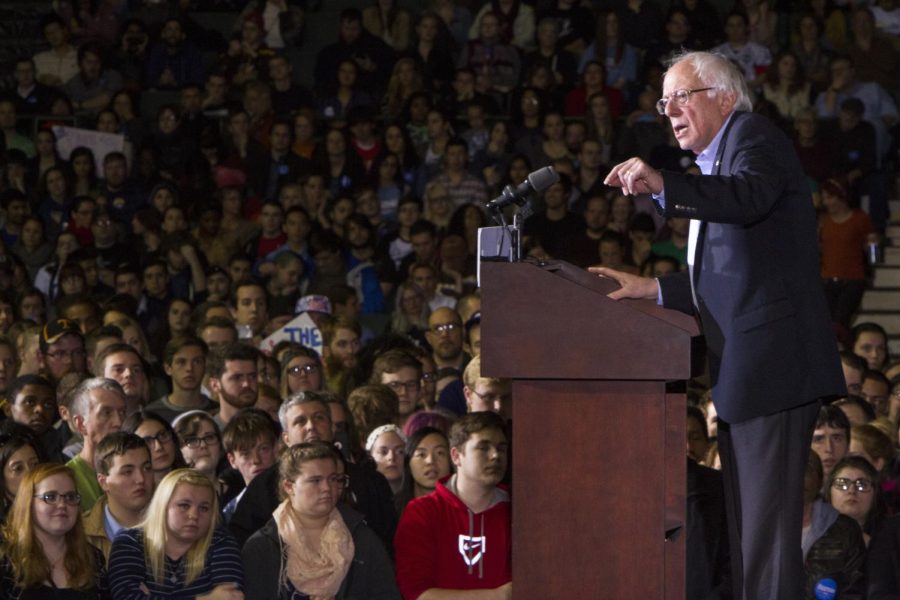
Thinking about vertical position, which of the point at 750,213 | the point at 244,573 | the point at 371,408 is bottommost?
the point at 244,573

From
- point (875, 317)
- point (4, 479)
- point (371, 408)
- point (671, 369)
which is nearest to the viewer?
point (671, 369)

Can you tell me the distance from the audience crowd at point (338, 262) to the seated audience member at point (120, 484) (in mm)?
11

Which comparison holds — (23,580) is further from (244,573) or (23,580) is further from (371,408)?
(371,408)

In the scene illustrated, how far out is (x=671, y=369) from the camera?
345 cm

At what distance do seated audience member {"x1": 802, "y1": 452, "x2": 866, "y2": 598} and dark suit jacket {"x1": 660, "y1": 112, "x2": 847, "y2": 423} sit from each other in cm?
204

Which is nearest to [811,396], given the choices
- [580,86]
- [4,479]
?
[4,479]

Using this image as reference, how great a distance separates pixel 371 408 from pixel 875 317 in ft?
17.7

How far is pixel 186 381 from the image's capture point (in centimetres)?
755

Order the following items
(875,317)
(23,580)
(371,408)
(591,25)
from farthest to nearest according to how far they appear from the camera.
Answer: (591,25) → (875,317) → (371,408) → (23,580)

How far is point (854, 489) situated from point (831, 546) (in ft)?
1.48

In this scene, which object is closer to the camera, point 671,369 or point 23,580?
point 671,369

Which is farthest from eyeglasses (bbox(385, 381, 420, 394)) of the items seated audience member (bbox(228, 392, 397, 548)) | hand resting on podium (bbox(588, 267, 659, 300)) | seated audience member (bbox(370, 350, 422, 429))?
hand resting on podium (bbox(588, 267, 659, 300))

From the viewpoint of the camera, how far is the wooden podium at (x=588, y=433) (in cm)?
347

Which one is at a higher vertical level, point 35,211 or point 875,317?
point 35,211
